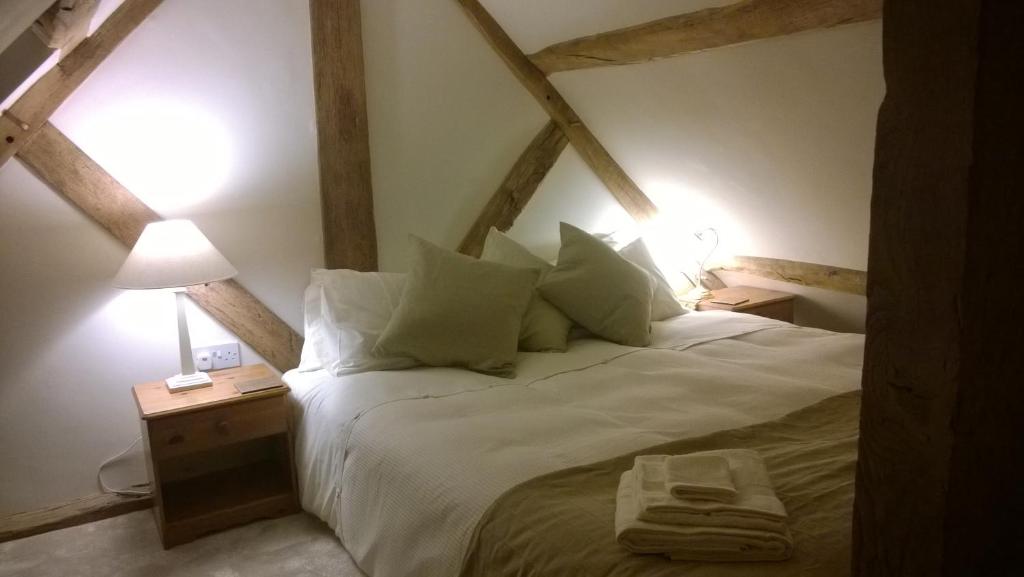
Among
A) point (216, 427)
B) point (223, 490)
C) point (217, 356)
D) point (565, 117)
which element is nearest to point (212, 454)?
point (223, 490)

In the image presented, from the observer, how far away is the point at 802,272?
4.00 metres

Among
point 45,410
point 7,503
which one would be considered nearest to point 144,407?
point 45,410

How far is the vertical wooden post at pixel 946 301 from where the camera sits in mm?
1033

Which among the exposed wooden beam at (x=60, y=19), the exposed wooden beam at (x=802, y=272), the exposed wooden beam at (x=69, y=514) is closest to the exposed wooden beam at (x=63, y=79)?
the exposed wooden beam at (x=60, y=19)

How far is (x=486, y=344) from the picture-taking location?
3.11 m

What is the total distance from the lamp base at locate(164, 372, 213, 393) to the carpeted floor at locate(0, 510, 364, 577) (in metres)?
0.52

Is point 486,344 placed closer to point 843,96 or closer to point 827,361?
point 827,361

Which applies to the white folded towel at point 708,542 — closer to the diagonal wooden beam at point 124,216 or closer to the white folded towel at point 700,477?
the white folded towel at point 700,477

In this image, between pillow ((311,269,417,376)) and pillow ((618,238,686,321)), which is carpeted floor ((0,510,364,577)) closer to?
pillow ((311,269,417,376))

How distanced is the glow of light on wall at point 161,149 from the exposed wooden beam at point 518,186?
45.6 inches

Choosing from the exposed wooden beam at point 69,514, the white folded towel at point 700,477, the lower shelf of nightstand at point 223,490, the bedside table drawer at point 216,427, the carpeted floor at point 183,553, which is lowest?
the carpeted floor at point 183,553

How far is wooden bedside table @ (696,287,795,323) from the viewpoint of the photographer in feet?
13.0

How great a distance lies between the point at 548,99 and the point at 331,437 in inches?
80.5

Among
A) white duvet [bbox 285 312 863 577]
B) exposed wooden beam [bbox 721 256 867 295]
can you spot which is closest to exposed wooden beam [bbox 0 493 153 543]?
white duvet [bbox 285 312 863 577]
